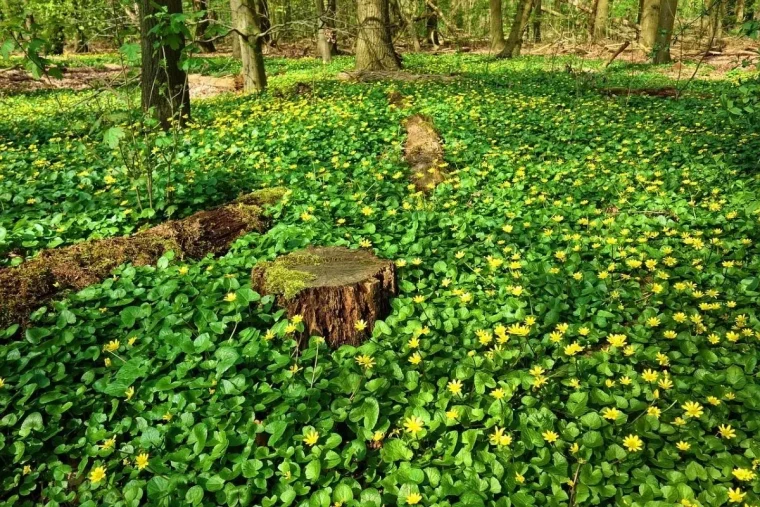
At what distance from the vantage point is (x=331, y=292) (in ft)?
9.24

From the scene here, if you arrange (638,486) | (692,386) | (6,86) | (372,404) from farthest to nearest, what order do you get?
(6,86) → (692,386) → (372,404) → (638,486)

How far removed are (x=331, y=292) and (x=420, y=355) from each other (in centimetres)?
62

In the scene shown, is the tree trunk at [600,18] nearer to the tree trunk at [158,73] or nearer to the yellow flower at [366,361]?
the tree trunk at [158,73]

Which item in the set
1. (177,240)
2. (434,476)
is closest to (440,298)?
(434,476)

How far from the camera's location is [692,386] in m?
2.49

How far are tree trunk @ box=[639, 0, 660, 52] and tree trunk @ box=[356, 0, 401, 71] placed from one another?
29.0 ft

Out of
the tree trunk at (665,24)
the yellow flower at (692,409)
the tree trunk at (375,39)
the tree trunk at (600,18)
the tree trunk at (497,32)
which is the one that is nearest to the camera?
the yellow flower at (692,409)

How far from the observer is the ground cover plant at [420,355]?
207cm

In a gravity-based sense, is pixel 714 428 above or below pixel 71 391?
below

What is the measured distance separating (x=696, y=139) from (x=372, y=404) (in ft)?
19.1

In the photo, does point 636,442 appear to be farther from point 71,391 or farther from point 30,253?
point 30,253

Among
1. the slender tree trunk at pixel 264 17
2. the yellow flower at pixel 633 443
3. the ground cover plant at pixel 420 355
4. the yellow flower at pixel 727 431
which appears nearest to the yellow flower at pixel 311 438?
the ground cover plant at pixel 420 355

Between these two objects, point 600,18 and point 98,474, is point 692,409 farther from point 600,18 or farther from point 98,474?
point 600,18

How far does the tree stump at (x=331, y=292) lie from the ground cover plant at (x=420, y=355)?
0.11 meters
